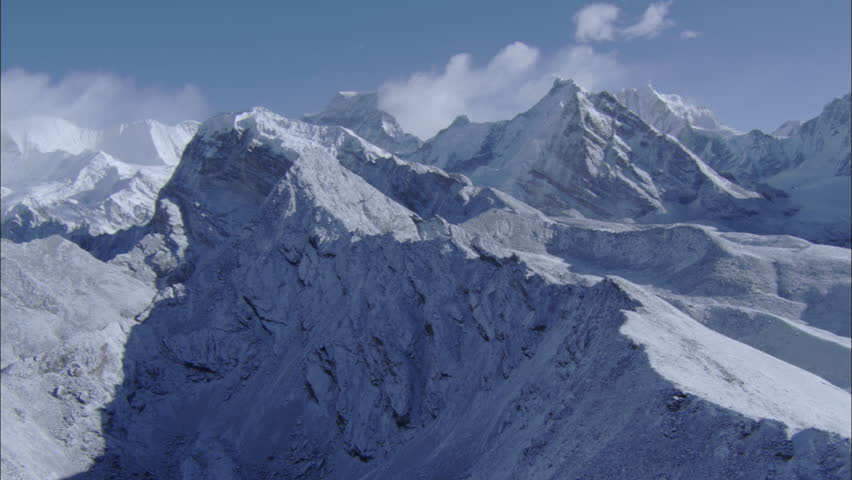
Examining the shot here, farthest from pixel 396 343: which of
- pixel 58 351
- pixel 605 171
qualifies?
pixel 605 171

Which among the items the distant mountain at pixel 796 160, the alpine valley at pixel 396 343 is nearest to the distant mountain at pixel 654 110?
the distant mountain at pixel 796 160

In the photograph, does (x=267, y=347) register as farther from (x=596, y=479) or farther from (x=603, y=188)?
(x=603, y=188)

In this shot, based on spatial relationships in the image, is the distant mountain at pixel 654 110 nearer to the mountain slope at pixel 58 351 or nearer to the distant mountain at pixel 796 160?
the distant mountain at pixel 796 160

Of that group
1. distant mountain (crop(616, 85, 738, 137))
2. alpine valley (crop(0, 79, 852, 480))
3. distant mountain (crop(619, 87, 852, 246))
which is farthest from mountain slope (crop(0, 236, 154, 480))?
distant mountain (crop(616, 85, 738, 137))

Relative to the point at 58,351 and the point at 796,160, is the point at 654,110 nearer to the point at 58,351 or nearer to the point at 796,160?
the point at 796,160

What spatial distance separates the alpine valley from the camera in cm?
2308

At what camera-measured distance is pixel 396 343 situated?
42312 millimetres

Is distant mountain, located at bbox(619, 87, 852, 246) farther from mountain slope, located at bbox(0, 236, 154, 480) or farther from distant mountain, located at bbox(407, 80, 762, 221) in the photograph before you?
mountain slope, located at bbox(0, 236, 154, 480)

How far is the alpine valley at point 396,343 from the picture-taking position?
23.1 meters

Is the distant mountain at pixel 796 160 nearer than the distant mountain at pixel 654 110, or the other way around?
the distant mountain at pixel 796 160

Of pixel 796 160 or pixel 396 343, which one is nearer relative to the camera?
pixel 396 343

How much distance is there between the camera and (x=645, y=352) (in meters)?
24.0

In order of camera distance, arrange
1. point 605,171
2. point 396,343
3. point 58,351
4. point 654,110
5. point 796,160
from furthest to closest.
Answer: point 654,110, point 796,160, point 605,171, point 58,351, point 396,343

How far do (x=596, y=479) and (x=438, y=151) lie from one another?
156 meters
